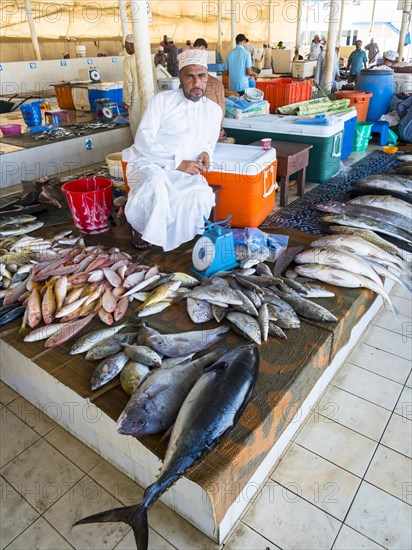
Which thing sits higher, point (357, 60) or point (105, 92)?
point (357, 60)

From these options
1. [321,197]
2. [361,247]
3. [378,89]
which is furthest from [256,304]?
[378,89]

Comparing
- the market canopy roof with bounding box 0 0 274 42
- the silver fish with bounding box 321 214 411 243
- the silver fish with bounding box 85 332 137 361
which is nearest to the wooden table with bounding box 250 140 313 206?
the silver fish with bounding box 321 214 411 243

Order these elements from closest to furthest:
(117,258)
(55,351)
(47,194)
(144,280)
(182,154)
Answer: (55,351)
(144,280)
(117,258)
(182,154)
(47,194)

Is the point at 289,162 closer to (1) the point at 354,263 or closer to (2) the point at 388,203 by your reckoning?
(2) the point at 388,203

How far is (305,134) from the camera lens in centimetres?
491

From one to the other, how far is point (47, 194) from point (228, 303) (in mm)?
3052

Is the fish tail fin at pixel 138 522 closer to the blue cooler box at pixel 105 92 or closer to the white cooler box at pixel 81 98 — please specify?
the blue cooler box at pixel 105 92

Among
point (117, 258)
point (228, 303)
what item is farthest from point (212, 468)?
point (117, 258)

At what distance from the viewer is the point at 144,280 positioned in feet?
9.47

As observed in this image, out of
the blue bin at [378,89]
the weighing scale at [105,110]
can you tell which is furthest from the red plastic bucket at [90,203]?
the blue bin at [378,89]

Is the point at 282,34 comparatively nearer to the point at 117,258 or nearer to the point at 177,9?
the point at 177,9

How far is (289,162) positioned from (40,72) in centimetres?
1338

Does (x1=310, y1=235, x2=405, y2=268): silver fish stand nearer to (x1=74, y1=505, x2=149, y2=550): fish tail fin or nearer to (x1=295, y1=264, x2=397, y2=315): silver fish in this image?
(x1=295, y1=264, x2=397, y2=315): silver fish

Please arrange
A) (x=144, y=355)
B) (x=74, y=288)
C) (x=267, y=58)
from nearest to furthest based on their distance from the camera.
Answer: (x=144, y=355) → (x=74, y=288) → (x=267, y=58)
